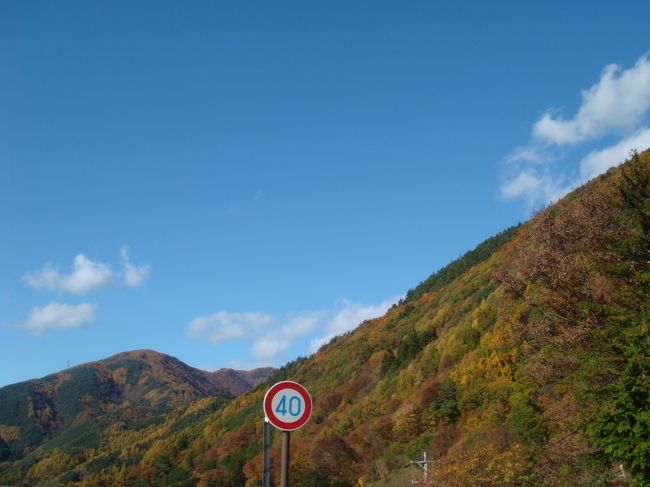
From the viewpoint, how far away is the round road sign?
684cm

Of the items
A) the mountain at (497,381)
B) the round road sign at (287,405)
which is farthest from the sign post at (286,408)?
the mountain at (497,381)

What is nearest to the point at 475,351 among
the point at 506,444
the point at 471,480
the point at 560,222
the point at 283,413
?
the point at 506,444

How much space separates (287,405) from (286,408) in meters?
0.04

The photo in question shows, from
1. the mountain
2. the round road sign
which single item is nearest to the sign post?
the round road sign

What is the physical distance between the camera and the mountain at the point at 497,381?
17125 millimetres

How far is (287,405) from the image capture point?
7.04m

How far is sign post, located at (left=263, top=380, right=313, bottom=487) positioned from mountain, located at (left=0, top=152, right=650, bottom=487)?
8.93m

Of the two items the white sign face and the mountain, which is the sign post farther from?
the mountain

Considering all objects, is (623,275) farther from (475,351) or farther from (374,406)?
(374,406)

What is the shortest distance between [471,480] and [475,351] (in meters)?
51.1

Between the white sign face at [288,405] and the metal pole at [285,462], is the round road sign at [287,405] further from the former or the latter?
the metal pole at [285,462]

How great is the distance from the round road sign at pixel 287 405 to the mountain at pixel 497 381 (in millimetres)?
8924

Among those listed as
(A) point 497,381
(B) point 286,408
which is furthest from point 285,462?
(A) point 497,381

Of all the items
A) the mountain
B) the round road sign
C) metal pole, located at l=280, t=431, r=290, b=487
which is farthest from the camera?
the mountain
